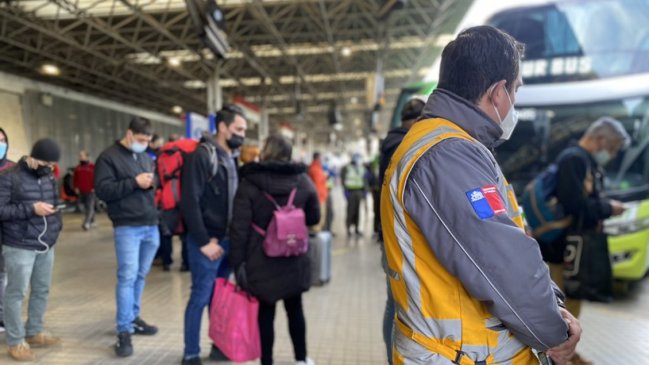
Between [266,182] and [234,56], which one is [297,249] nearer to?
[266,182]

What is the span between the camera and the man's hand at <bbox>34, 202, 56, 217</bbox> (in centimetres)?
296

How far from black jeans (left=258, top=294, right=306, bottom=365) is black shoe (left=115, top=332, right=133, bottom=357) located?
47.1 inches

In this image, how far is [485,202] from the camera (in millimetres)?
1066

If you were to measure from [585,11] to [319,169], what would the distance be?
4.92 meters

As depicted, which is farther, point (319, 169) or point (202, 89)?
point (202, 89)

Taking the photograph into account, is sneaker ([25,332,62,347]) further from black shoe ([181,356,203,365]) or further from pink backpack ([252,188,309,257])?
pink backpack ([252,188,309,257])

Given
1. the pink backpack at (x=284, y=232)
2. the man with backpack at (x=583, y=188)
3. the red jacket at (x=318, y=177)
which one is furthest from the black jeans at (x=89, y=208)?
the man with backpack at (x=583, y=188)

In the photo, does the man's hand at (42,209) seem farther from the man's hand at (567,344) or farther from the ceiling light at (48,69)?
the ceiling light at (48,69)

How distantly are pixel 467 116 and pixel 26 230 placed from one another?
3195 millimetres

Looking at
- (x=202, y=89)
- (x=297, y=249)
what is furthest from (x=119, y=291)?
(x=202, y=89)

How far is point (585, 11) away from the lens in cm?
539

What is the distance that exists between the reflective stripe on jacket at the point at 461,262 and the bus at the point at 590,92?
4345 millimetres

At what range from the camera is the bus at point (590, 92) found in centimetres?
468

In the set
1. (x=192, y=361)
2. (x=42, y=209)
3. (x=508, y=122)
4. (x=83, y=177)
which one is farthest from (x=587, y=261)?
(x=83, y=177)
